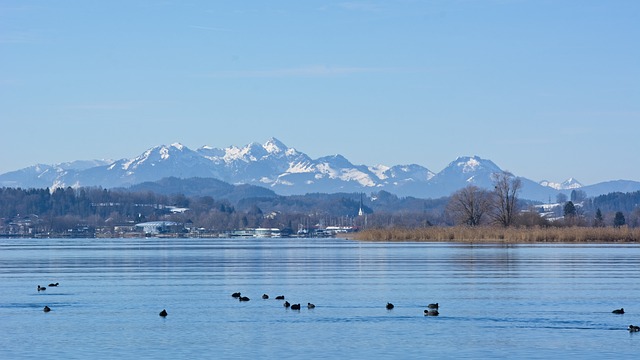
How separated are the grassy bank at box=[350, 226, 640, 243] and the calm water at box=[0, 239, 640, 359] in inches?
2265

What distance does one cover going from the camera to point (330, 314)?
4503 centimetres

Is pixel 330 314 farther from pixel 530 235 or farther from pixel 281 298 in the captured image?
pixel 530 235

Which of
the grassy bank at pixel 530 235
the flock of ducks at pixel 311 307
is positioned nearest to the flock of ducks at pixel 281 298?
the flock of ducks at pixel 311 307

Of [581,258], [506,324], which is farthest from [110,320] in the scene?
[581,258]

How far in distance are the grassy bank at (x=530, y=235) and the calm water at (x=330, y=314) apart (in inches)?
2265

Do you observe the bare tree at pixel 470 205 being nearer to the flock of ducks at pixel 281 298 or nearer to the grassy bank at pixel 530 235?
the grassy bank at pixel 530 235

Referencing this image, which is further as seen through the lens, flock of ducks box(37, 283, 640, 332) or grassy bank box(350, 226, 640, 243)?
grassy bank box(350, 226, 640, 243)

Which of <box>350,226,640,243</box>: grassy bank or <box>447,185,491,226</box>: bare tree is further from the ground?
<box>447,185,491,226</box>: bare tree

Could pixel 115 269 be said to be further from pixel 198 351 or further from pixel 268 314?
pixel 198 351

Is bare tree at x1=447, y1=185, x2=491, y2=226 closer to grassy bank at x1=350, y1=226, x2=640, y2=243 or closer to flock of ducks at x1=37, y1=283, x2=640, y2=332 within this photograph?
grassy bank at x1=350, y1=226, x2=640, y2=243

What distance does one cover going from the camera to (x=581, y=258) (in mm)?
91938

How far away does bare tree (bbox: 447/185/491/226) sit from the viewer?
545ft

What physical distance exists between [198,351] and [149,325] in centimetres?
750

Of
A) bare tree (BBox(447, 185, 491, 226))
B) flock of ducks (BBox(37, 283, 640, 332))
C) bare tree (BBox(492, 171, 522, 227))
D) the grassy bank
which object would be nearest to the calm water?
flock of ducks (BBox(37, 283, 640, 332))
